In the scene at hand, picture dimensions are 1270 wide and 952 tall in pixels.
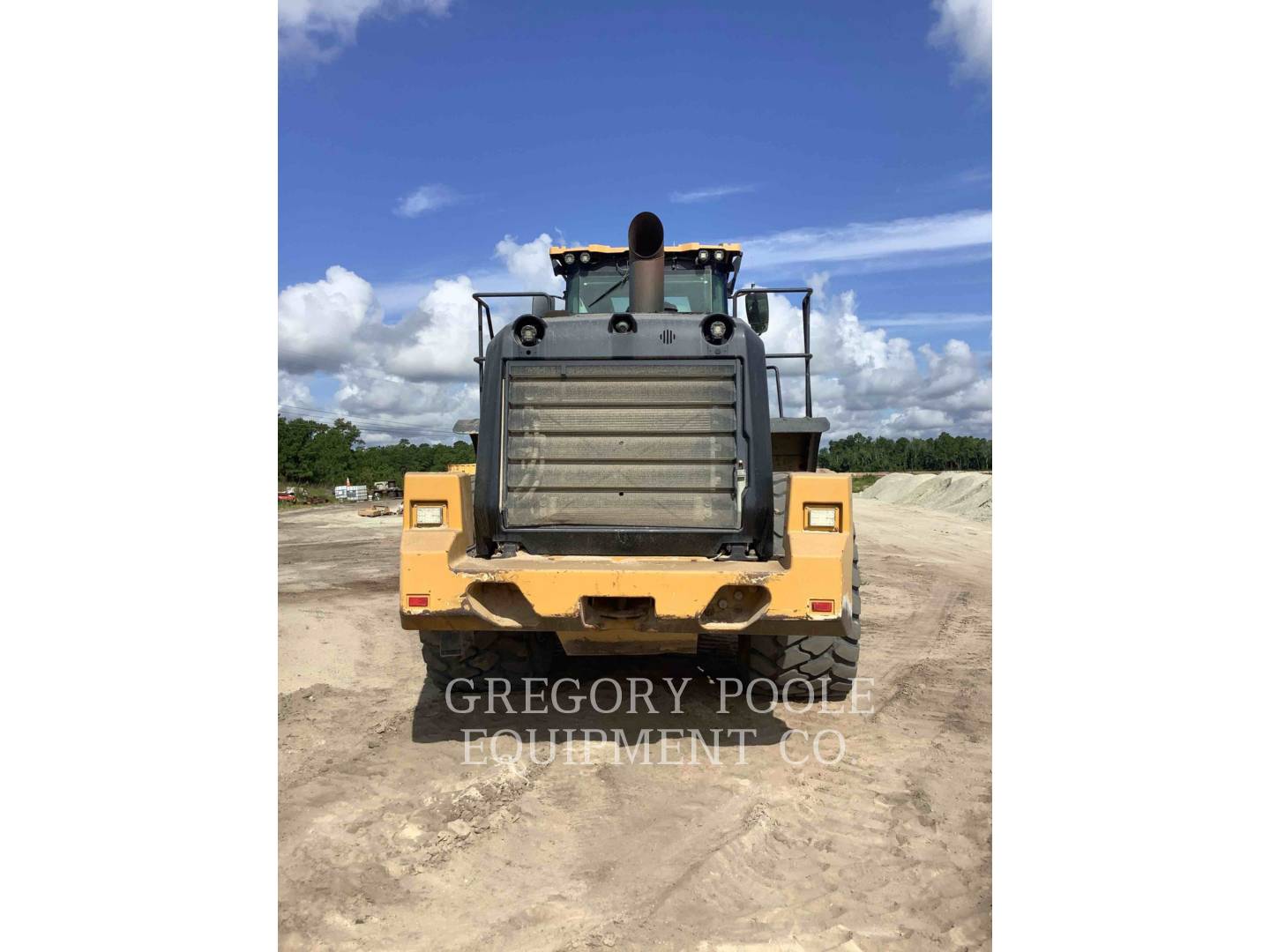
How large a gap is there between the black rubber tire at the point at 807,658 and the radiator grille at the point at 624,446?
1.14 meters

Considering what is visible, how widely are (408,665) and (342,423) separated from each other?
116 ft

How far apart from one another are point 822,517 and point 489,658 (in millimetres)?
2266

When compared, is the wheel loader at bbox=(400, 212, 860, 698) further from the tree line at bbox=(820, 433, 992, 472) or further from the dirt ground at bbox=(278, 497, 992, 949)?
the tree line at bbox=(820, 433, 992, 472)

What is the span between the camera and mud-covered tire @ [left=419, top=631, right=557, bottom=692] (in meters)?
5.04

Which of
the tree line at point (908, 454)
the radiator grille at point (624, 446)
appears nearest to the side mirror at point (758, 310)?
the radiator grille at point (624, 446)

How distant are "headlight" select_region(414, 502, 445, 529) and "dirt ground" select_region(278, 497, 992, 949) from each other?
1.25 meters

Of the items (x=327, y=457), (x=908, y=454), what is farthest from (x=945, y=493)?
(x=908, y=454)

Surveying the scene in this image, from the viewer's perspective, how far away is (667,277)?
6.70m

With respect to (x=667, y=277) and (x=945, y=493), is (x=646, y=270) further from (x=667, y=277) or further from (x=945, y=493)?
(x=945, y=493)

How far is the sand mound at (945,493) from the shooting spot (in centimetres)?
2606

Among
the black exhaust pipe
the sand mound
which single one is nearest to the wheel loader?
the black exhaust pipe

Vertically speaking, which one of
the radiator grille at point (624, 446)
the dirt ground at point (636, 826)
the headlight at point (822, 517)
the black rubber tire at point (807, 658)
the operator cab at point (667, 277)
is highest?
the operator cab at point (667, 277)

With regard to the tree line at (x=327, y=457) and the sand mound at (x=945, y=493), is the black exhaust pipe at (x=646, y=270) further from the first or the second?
the tree line at (x=327, y=457)
